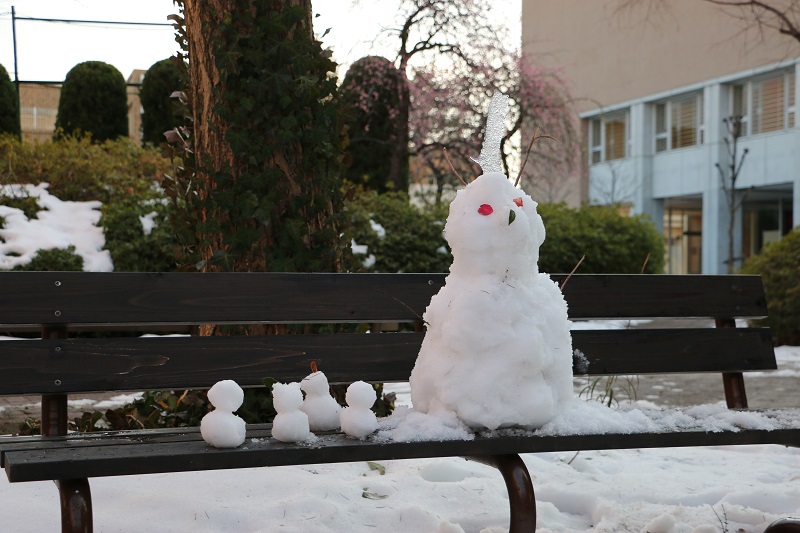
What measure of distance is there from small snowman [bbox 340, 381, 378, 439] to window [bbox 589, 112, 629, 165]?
2631 cm

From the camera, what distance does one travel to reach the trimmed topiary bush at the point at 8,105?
42.1 feet

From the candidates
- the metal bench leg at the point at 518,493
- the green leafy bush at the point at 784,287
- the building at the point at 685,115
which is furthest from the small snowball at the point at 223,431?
the building at the point at 685,115

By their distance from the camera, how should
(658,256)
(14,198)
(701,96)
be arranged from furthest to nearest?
(701,96) < (658,256) < (14,198)

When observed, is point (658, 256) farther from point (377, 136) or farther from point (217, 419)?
point (217, 419)

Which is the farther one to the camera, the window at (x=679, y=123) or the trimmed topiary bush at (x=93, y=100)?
the window at (x=679, y=123)

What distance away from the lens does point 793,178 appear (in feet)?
72.8

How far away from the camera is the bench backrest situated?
98.6 inches

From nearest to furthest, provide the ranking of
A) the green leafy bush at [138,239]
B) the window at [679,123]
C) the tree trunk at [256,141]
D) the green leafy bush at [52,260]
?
the tree trunk at [256,141], the green leafy bush at [52,260], the green leafy bush at [138,239], the window at [679,123]

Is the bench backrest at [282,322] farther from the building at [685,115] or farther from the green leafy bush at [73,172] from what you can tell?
the building at [685,115]

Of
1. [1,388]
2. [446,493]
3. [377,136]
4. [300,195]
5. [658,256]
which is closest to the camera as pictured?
[1,388]

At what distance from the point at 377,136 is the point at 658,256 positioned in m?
4.72

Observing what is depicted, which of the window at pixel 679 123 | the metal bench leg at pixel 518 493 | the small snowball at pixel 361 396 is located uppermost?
the window at pixel 679 123

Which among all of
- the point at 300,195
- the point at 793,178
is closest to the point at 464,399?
the point at 300,195

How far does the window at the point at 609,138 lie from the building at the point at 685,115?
0.03m
